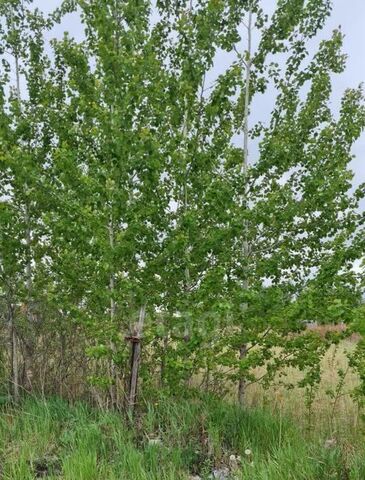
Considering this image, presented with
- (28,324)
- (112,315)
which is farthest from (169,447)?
(28,324)

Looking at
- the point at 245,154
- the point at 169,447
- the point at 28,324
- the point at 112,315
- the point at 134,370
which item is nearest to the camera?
the point at 169,447

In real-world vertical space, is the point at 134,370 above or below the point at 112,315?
below

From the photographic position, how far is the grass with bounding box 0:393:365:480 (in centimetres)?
435

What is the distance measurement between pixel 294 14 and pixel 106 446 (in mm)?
6430

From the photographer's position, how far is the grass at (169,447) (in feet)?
14.3

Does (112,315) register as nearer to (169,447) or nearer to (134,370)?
(134,370)

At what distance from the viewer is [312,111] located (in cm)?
749

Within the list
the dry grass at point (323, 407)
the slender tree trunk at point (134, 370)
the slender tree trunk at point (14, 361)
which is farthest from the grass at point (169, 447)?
the slender tree trunk at point (14, 361)

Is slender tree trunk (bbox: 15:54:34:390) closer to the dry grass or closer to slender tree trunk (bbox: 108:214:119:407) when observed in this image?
slender tree trunk (bbox: 108:214:119:407)

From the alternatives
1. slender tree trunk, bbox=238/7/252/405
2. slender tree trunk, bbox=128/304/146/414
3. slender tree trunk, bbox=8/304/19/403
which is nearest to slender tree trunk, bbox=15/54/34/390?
slender tree trunk, bbox=8/304/19/403

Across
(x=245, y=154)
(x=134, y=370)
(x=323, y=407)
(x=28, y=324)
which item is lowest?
(x=323, y=407)

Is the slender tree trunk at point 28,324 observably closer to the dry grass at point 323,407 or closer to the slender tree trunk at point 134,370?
the slender tree trunk at point 134,370

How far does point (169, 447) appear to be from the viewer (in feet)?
16.4

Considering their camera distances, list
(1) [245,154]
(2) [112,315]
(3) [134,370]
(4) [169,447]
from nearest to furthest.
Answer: (4) [169,447], (3) [134,370], (2) [112,315], (1) [245,154]
